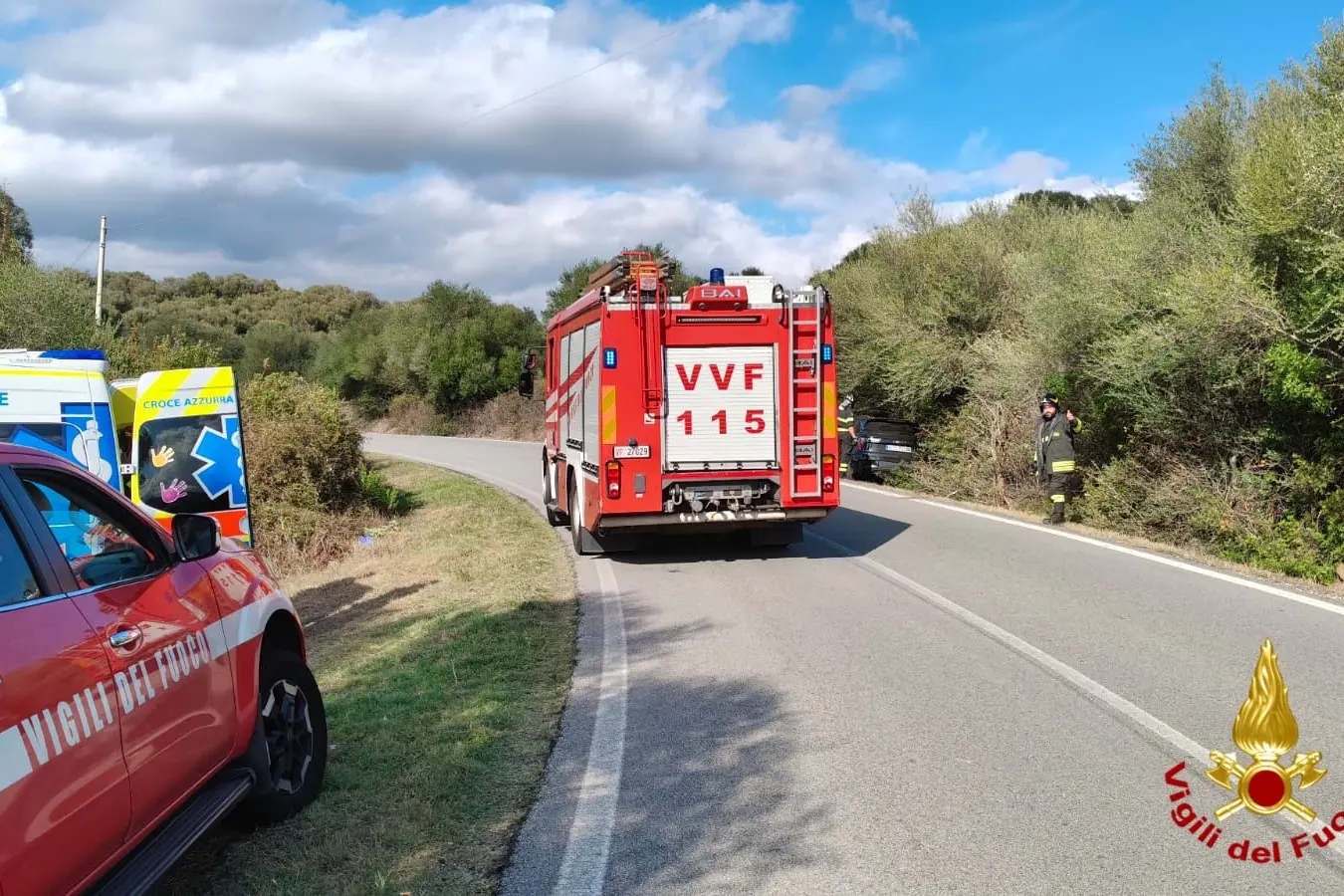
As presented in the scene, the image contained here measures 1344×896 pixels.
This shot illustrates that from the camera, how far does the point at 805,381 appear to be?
11.2m

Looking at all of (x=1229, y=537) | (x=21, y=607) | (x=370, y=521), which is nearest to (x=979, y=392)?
(x=1229, y=537)

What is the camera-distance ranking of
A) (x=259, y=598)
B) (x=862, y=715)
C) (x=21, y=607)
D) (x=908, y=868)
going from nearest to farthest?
(x=21, y=607) → (x=908, y=868) → (x=259, y=598) → (x=862, y=715)

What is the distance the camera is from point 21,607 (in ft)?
9.45

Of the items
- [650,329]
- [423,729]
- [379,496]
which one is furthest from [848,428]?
[423,729]

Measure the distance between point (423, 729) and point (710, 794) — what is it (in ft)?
5.96

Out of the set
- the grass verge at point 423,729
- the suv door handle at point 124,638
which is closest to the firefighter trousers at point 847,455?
the grass verge at point 423,729

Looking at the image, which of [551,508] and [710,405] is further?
[551,508]

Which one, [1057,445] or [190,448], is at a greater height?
[190,448]

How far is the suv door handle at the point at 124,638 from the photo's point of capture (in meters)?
3.19

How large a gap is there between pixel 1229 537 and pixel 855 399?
1319 cm

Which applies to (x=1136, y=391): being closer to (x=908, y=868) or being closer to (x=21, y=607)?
(x=908, y=868)

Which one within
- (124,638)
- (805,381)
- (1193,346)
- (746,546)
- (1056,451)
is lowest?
(746,546)

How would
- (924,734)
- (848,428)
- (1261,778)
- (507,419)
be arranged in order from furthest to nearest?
(507,419), (848,428), (924,734), (1261,778)

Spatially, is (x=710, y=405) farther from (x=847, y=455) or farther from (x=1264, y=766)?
(x=847, y=455)
